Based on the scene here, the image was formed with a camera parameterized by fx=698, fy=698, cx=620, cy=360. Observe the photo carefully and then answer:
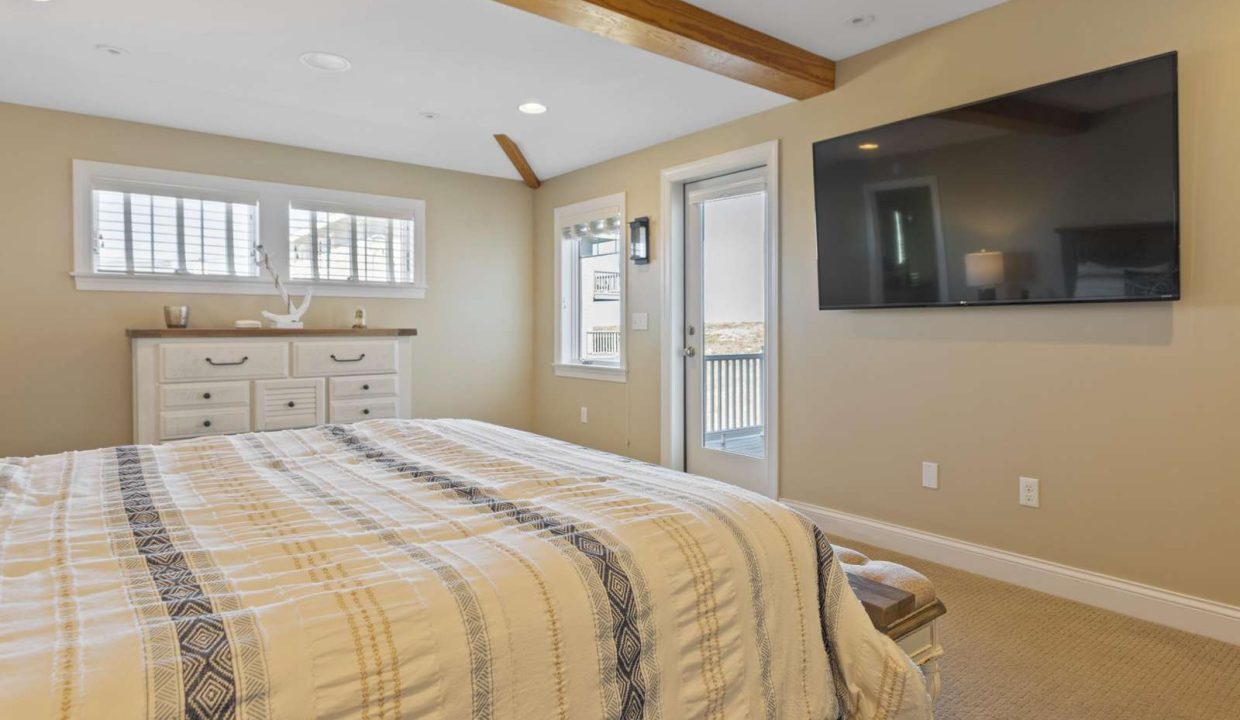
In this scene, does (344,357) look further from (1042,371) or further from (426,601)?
(1042,371)

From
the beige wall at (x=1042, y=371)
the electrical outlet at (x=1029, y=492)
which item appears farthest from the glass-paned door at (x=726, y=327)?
the electrical outlet at (x=1029, y=492)

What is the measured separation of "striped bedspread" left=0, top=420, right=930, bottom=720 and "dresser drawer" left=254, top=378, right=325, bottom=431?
2164 millimetres

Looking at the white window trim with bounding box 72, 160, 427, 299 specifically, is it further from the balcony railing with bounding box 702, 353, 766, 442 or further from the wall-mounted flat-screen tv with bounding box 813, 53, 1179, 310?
the wall-mounted flat-screen tv with bounding box 813, 53, 1179, 310

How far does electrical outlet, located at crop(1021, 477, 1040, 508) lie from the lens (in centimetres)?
283

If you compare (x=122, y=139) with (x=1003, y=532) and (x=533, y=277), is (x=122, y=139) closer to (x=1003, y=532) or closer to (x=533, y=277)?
(x=533, y=277)

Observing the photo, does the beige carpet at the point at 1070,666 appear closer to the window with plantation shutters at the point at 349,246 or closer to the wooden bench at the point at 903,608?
the wooden bench at the point at 903,608

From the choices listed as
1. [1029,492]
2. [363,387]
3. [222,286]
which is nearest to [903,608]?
[1029,492]

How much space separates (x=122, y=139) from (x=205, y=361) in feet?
4.61

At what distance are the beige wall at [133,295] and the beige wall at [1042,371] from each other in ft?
7.12

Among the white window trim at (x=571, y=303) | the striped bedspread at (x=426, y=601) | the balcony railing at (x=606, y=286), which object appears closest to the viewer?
the striped bedspread at (x=426, y=601)

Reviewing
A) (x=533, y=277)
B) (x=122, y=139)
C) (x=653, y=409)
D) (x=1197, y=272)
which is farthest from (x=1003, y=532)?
(x=122, y=139)

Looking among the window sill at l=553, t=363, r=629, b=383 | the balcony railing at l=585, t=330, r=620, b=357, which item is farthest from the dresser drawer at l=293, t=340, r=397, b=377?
the balcony railing at l=585, t=330, r=620, b=357

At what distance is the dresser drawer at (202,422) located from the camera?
12.1 feet

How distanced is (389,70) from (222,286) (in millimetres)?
1756
